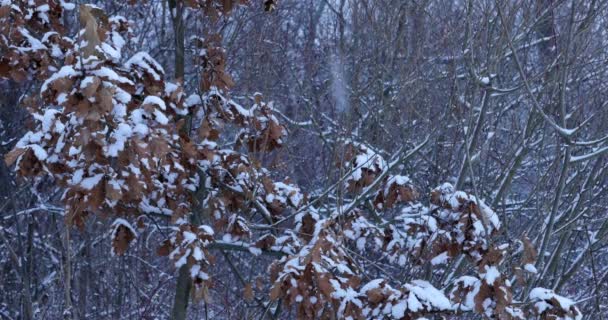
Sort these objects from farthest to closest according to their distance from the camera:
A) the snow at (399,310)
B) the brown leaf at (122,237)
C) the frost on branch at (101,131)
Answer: the brown leaf at (122,237) → the snow at (399,310) → the frost on branch at (101,131)

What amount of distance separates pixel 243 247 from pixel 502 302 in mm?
2045

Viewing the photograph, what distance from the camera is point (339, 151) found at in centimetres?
472

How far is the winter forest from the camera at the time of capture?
3.46m

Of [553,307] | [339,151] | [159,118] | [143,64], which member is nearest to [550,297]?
[553,307]

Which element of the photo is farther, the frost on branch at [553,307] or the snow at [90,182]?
the frost on branch at [553,307]

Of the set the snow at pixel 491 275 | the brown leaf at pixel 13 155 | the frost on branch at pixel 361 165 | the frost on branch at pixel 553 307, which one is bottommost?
the frost on branch at pixel 553 307

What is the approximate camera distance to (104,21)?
3.98m

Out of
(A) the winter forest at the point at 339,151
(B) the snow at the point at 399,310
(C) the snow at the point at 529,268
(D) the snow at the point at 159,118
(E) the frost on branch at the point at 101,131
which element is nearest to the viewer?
(E) the frost on branch at the point at 101,131

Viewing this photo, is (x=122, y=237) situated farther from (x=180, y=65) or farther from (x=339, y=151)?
(x=339, y=151)

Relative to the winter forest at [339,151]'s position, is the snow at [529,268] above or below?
below

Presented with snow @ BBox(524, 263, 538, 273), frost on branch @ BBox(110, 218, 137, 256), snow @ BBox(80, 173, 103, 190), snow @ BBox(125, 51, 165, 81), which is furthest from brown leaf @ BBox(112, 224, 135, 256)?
snow @ BBox(524, 263, 538, 273)

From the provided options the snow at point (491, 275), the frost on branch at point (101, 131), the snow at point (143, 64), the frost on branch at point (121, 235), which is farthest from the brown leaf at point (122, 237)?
the snow at point (491, 275)

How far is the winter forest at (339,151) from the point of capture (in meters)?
3.46

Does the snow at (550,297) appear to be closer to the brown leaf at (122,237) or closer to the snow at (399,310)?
the snow at (399,310)
